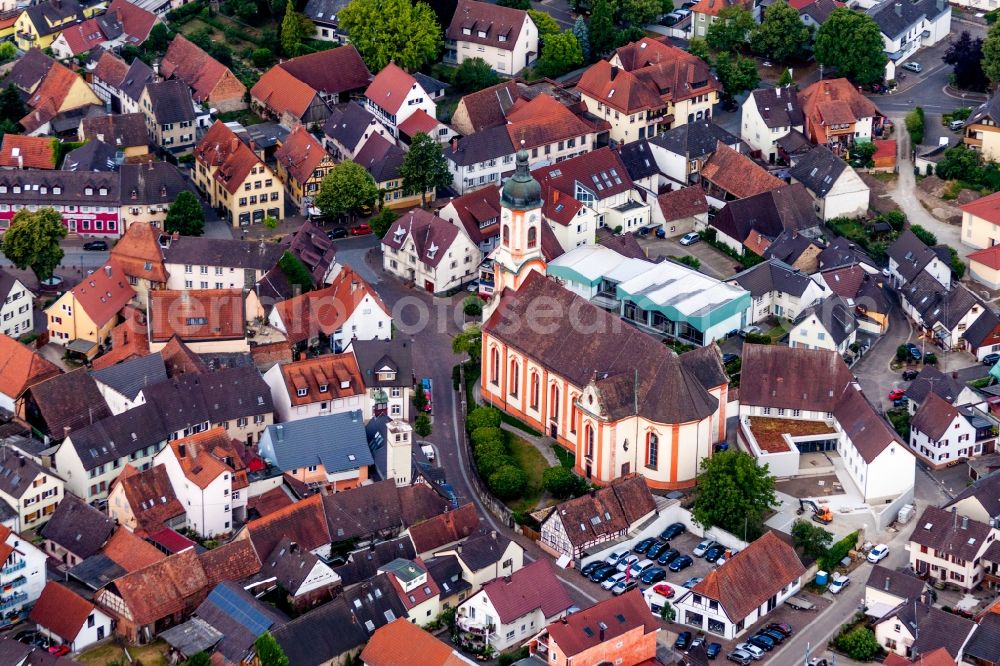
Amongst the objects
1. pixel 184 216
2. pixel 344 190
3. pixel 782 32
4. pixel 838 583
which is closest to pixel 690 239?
pixel 344 190

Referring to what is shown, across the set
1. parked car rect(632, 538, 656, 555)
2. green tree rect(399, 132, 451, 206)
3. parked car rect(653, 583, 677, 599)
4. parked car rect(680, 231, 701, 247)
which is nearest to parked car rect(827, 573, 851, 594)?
parked car rect(653, 583, 677, 599)

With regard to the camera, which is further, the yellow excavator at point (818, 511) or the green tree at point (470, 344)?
the green tree at point (470, 344)

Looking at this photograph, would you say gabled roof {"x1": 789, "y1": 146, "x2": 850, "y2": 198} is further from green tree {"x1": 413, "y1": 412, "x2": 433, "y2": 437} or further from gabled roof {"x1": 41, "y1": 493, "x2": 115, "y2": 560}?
gabled roof {"x1": 41, "y1": 493, "x2": 115, "y2": 560}

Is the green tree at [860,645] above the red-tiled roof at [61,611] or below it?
below

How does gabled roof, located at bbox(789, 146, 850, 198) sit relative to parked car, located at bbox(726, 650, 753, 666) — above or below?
above

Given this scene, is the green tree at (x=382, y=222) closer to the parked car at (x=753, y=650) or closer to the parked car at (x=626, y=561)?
the parked car at (x=626, y=561)

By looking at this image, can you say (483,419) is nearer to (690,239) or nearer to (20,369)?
(20,369)

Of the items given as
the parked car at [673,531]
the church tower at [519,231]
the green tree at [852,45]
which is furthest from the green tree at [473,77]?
the parked car at [673,531]
